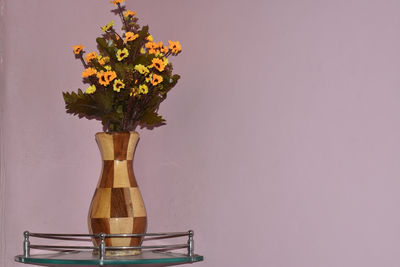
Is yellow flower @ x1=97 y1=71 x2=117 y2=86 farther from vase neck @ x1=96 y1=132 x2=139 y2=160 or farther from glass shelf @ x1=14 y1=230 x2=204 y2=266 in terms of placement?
glass shelf @ x1=14 y1=230 x2=204 y2=266

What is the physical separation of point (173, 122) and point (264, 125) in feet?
1.14

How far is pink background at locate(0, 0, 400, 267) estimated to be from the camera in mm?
1323

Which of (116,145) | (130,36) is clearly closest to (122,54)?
(130,36)

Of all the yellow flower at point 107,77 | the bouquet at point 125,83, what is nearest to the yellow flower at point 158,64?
the bouquet at point 125,83

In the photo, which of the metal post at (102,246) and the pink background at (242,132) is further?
the metal post at (102,246)

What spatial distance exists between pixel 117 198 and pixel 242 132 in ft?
1.16

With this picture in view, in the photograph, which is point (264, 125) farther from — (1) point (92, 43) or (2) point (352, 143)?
(1) point (92, 43)

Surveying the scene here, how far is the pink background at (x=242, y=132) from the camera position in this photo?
1.32 metres

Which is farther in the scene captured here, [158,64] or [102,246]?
[158,64]

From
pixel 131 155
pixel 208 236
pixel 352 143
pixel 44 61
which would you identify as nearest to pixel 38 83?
pixel 44 61

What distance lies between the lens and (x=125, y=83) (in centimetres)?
158

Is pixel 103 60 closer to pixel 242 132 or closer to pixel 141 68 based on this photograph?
pixel 141 68

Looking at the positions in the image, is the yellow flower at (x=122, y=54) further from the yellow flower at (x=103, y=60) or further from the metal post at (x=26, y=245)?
the metal post at (x=26, y=245)

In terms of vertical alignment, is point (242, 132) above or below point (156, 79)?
below
